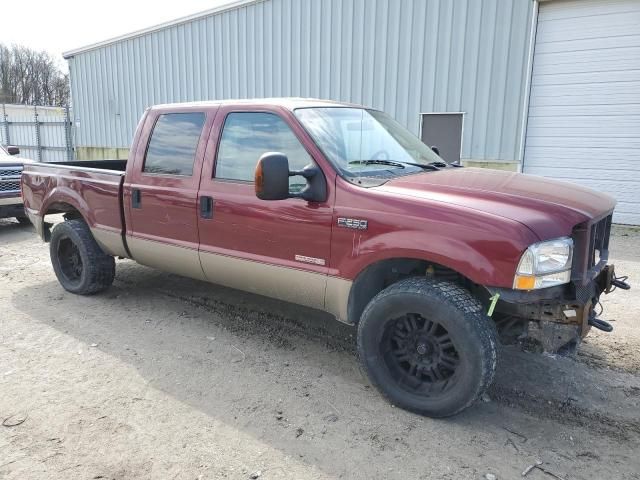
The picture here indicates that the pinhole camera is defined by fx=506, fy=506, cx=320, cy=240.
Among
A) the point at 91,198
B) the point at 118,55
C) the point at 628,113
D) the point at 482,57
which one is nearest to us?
the point at 91,198

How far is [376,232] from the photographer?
314 cm

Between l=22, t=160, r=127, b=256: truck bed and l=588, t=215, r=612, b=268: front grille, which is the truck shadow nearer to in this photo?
l=22, t=160, r=127, b=256: truck bed

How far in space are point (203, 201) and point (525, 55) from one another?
786 cm

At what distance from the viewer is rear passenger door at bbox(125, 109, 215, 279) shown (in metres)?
4.16

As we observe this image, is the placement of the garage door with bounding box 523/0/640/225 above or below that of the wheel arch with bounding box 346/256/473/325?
above

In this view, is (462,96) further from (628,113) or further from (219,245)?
(219,245)

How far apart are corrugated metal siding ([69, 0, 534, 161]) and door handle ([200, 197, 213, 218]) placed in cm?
754

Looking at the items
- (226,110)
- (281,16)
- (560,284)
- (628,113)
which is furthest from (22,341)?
(281,16)

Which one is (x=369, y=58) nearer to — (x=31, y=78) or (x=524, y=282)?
(x=524, y=282)

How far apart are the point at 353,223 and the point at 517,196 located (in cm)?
100

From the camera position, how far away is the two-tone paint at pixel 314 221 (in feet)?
9.23

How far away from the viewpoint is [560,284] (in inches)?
110

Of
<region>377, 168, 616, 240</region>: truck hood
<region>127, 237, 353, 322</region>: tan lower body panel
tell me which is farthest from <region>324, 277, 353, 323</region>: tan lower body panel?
<region>377, 168, 616, 240</region>: truck hood

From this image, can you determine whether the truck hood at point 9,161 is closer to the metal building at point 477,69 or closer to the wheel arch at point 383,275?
the metal building at point 477,69
